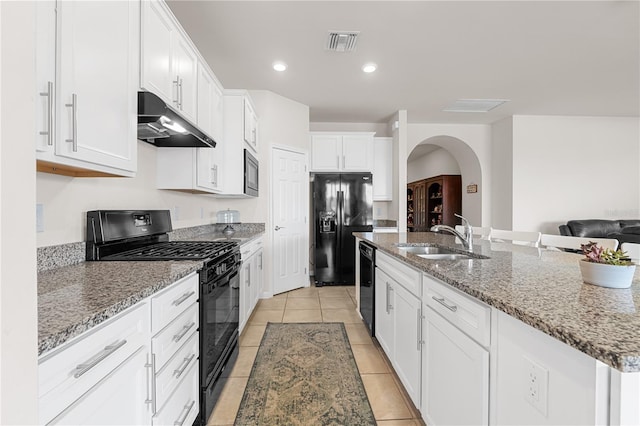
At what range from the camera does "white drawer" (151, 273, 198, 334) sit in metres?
1.12

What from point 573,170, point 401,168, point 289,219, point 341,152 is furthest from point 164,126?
point 573,170

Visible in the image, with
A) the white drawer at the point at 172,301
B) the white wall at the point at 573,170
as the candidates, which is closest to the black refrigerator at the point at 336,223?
the white wall at the point at 573,170

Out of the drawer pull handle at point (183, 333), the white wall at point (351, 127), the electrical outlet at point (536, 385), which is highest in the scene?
the white wall at point (351, 127)

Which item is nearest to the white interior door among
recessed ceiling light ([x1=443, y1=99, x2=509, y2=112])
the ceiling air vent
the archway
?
the ceiling air vent

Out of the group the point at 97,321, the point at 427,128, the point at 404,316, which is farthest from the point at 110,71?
the point at 427,128

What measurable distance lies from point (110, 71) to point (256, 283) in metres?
2.52

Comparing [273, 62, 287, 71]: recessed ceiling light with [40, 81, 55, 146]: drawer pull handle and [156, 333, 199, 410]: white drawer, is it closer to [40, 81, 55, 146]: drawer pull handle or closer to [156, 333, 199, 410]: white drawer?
[40, 81, 55, 146]: drawer pull handle

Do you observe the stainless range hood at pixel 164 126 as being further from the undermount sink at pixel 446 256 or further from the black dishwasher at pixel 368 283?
the undermount sink at pixel 446 256

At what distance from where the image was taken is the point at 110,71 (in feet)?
4.14

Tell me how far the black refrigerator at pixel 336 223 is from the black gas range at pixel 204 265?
252cm

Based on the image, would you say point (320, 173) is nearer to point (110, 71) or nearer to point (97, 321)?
point (110, 71)

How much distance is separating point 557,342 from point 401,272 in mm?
1129

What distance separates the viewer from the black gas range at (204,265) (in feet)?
5.16

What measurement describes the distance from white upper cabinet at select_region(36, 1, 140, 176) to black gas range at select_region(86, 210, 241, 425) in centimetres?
40
